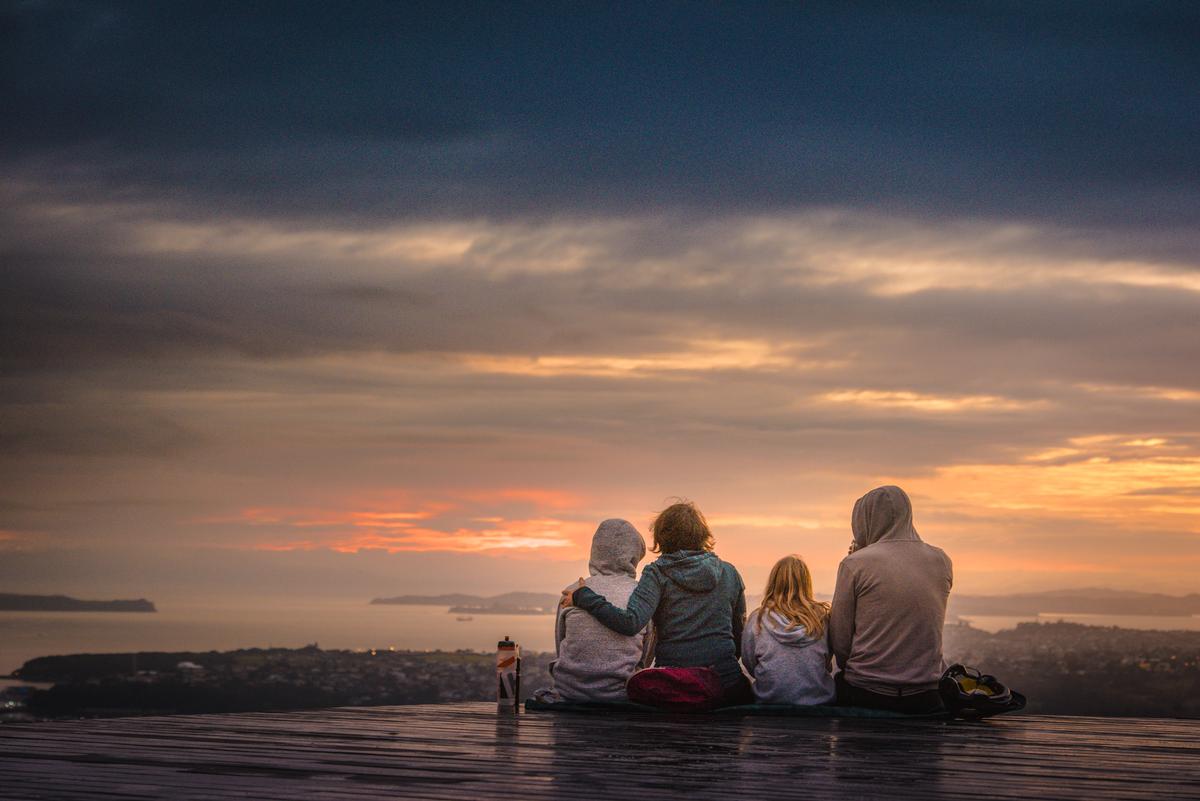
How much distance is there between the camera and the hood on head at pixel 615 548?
9.23 m

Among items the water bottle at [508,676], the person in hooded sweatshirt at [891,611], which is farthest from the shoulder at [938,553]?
the water bottle at [508,676]

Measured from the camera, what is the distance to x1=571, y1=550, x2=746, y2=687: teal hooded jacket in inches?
362

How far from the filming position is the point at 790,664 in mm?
9078

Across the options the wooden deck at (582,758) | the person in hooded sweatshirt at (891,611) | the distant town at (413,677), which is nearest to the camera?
the wooden deck at (582,758)

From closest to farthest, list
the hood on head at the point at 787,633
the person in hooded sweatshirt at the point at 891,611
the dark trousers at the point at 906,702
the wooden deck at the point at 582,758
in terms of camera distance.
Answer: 1. the wooden deck at the point at 582,758
2. the person in hooded sweatshirt at the point at 891,611
3. the dark trousers at the point at 906,702
4. the hood on head at the point at 787,633

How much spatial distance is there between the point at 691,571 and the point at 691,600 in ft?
0.79

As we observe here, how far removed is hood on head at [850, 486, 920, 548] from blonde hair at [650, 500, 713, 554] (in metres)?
1.15

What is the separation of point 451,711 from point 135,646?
12922 cm

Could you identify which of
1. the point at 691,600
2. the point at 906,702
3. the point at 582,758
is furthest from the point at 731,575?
the point at 582,758

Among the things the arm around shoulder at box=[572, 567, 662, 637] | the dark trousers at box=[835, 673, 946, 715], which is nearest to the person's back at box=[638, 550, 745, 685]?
the arm around shoulder at box=[572, 567, 662, 637]

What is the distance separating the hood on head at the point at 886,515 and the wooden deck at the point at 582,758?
4.16 feet

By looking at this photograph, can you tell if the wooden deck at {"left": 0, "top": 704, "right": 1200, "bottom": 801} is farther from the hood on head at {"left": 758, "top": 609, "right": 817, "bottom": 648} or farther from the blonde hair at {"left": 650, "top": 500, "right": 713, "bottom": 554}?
the blonde hair at {"left": 650, "top": 500, "right": 713, "bottom": 554}

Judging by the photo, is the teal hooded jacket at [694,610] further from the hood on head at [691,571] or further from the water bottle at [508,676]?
the water bottle at [508,676]

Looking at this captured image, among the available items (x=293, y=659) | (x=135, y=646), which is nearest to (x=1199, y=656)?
(x=293, y=659)
